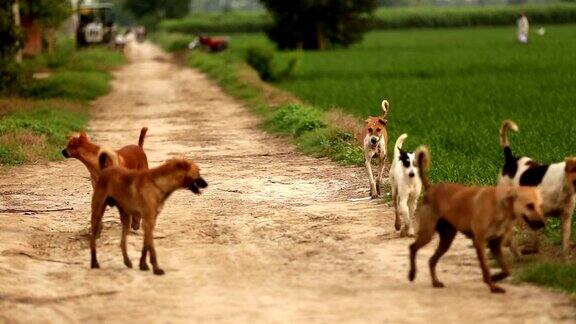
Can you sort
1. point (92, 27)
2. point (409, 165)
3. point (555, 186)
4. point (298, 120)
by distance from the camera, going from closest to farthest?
point (555, 186) < point (409, 165) < point (298, 120) < point (92, 27)

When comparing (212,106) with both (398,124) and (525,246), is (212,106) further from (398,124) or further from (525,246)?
(525,246)

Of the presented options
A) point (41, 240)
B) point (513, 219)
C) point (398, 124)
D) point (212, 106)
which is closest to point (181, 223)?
point (41, 240)

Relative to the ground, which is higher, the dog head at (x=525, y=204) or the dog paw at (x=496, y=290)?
the dog head at (x=525, y=204)

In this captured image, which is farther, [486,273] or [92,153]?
[92,153]

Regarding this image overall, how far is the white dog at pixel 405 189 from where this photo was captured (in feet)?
38.6

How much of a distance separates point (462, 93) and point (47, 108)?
10478 millimetres

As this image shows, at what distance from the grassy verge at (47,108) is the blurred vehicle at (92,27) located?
15741mm

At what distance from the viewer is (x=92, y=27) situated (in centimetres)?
6656

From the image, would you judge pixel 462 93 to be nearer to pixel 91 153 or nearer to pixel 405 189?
pixel 91 153

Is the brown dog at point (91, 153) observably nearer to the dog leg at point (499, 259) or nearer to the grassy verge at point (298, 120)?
the dog leg at point (499, 259)

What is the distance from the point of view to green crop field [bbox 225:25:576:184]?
1831cm

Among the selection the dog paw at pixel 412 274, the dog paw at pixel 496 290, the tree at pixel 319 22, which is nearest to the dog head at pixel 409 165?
the dog paw at pixel 412 274

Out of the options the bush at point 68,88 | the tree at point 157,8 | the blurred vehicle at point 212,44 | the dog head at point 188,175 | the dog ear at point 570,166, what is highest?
the dog ear at point 570,166

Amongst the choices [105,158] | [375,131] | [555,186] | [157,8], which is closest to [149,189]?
[105,158]
